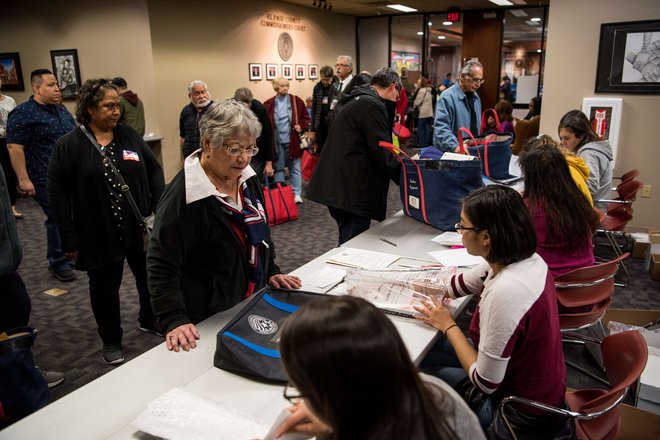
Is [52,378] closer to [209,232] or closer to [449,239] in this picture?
[209,232]

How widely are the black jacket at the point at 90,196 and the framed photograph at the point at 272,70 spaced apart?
669 centimetres

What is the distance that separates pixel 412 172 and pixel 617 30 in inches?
130

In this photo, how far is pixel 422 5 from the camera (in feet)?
32.8

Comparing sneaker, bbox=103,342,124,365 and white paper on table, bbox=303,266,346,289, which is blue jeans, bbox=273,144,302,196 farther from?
white paper on table, bbox=303,266,346,289

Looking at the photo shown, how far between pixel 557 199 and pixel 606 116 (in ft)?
10.8

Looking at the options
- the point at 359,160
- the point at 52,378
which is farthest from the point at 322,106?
the point at 52,378

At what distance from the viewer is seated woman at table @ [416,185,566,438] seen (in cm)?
143

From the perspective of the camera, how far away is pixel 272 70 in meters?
9.17

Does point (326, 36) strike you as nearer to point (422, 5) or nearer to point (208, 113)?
point (422, 5)

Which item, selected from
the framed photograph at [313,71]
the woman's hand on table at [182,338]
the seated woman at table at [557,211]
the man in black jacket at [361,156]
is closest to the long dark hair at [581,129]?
the man in black jacket at [361,156]

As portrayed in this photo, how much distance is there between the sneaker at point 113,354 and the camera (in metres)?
2.81

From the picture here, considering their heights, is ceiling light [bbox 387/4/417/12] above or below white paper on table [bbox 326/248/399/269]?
above

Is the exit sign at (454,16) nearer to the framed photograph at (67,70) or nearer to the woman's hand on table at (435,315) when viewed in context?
the framed photograph at (67,70)

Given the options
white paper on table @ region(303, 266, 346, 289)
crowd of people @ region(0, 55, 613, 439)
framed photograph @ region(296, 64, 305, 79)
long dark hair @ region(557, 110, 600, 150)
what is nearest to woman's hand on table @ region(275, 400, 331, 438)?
crowd of people @ region(0, 55, 613, 439)
